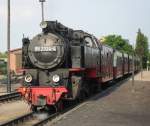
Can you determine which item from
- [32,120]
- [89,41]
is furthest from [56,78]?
[89,41]

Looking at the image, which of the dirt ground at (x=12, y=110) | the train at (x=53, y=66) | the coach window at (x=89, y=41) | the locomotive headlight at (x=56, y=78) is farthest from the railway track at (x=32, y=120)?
the coach window at (x=89, y=41)

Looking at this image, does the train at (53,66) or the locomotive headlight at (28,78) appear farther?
the locomotive headlight at (28,78)

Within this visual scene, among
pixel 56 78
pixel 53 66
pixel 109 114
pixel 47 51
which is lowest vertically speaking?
pixel 109 114

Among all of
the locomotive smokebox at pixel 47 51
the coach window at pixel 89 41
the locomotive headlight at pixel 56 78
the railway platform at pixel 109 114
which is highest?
the coach window at pixel 89 41

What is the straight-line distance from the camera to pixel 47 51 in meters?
16.9

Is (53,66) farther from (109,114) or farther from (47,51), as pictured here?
(109,114)

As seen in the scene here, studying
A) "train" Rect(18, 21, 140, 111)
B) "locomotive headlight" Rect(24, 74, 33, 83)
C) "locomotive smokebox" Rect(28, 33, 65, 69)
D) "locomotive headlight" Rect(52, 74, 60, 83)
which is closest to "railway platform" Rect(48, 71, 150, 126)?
"train" Rect(18, 21, 140, 111)

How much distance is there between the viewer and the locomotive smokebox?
1673 cm

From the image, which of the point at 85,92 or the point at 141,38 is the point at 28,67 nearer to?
the point at 85,92

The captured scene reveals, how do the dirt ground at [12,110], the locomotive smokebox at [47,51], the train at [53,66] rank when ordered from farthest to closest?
the locomotive smokebox at [47,51]
the train at [53,66]
the dirt ground at [12,110]

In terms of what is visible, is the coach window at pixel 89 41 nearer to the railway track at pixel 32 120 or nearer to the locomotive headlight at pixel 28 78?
the locomotive headlight at pixel 28 78

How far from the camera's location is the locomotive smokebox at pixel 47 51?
16.7 m

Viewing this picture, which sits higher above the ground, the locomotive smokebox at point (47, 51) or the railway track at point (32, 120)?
the locomotive smokebox at point (47, 51)

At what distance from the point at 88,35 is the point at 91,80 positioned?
222 cm
